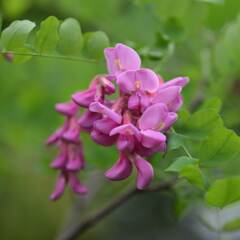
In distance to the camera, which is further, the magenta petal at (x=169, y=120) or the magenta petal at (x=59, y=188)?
the magenta petal at (x=59, y=188)

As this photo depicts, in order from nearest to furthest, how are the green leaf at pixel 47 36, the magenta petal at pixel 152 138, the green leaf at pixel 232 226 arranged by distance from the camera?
the magenta petal at pixel 152 138
the green leaf at pixel 47 36
the green leaf at pixel 232 226

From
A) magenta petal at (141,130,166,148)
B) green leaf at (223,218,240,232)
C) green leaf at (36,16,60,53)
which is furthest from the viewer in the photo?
green leaf at (223,218,240,232)

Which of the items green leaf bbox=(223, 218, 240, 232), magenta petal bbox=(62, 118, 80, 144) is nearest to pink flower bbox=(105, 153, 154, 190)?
magenta petal bbox=(62, 118, 80, 144)

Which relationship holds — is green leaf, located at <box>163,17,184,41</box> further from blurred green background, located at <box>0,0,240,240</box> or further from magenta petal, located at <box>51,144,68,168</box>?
magenta petal, located at <box>51,144,68,168</box>

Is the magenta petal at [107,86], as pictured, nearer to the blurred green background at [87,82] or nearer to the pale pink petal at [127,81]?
the pale pink petal at [127,81]

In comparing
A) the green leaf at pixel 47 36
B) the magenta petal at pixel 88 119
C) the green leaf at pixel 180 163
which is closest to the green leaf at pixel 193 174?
the green leaf at pixel 180 163

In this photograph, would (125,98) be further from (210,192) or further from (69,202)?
(69,202)

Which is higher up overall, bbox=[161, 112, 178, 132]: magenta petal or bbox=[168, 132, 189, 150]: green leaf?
bbox=[161, 112, 178, 132]: magenta petal
